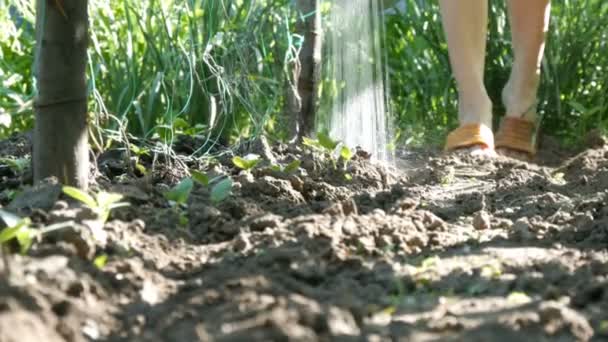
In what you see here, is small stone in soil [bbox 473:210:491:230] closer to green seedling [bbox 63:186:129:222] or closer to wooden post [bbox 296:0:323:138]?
green seedling [bbox 63:186:129:222]

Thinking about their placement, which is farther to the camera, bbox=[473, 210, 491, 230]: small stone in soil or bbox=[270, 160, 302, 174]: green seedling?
bbox=[270, 160, 302, 174]: green seedling

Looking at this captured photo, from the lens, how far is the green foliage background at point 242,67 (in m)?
2.75

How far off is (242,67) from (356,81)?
1.18ft

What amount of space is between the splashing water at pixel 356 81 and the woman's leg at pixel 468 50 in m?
0.25

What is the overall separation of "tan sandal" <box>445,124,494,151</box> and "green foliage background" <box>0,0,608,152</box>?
1.36ft

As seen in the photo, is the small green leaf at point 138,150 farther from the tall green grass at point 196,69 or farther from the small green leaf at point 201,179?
the small green leaf at point 201,179

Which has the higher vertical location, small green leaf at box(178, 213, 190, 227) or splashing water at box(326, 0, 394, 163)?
splashing water at box(326, 0, 394, 163)

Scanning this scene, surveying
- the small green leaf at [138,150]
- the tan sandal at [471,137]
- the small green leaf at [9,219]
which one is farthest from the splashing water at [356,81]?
the small green leaf at [9,219]

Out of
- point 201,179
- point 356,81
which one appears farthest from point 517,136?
point 201,179

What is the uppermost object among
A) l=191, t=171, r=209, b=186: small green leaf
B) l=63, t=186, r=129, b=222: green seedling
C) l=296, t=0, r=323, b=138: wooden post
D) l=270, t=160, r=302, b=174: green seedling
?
l=296, t=0, r=323, b=138: wooden post

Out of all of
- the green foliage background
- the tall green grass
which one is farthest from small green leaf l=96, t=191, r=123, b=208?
the tall green grass

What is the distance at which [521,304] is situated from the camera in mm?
1251

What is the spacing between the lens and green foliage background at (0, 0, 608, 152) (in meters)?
2.75

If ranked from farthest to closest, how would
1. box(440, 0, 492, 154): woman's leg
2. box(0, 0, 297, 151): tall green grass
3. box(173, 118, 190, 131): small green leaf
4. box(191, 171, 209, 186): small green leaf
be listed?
box(440, 0, 492, 154): woman's leg, box(0, 0, 297, 151): tall green grass, box(173, 118, 190, 131): small green leaf, box(191, 171, 209, 186): small green leaf
